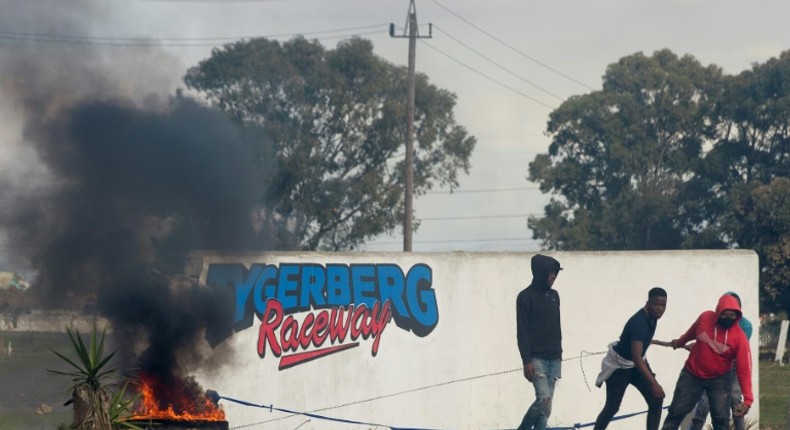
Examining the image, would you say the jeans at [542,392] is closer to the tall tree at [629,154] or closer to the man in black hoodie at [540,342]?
the man in black hoodie at [540,342]

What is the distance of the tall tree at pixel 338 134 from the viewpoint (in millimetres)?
42000

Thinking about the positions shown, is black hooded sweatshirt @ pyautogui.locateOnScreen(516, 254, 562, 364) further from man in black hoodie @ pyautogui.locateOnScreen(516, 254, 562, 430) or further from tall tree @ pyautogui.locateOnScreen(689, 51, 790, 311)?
tall tree @ pyautogui.locateOnScreen(689, 51, 790, 311)

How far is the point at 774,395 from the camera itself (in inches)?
796

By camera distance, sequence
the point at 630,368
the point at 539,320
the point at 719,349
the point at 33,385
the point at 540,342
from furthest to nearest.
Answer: the point at 33,385 < the point at 539,320 < the point at 540,342 < the point at 630,368 < the point at 719,349

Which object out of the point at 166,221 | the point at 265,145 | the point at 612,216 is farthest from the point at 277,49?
the point at 166,221

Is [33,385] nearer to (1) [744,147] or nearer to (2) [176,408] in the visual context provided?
(2) [176,408]

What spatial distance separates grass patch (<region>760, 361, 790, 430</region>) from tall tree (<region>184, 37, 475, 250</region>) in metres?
19.3

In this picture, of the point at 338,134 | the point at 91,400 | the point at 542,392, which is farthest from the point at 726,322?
the point at 338,134

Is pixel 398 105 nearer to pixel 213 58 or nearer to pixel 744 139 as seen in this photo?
pixel 213 58

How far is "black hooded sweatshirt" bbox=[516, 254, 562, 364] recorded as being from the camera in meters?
14.5

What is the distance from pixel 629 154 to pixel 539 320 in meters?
38.3

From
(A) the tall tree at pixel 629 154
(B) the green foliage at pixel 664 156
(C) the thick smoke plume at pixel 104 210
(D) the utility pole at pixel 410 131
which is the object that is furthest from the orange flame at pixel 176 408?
(A) the tall tree at pixel 629 154

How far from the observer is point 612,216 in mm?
50156

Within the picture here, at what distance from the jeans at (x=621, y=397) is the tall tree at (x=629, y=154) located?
119 ft
